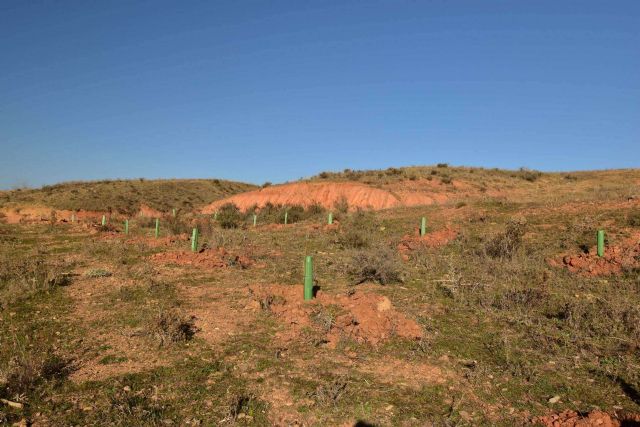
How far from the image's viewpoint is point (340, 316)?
307 inches

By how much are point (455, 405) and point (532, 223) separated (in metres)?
13.6

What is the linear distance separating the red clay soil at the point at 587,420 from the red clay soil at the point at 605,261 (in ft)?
23.3

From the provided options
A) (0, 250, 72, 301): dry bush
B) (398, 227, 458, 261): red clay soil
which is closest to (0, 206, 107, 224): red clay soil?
(0, 250, 72, 301): dry bush

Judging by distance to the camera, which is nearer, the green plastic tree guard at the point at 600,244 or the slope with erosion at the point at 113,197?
the green plastic tree guard at the point at 600,244

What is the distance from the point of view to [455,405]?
4.91 metres

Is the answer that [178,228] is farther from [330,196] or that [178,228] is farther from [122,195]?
[122,195]

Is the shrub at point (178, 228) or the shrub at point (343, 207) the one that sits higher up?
the shrub at point (343, 207)

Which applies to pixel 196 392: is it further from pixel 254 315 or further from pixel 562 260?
pixel 562 260

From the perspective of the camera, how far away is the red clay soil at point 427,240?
1490 centimetres

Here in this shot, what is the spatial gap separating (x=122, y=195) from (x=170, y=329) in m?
51.7

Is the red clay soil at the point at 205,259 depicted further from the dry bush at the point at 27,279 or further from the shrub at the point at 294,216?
the shrub at the point at 294,216

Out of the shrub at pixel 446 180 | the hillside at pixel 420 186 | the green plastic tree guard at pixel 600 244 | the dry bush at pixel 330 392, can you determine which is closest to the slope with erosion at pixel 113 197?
the hillside at pixel 420 186

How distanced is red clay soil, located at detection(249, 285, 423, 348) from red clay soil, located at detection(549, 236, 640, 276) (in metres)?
6.40

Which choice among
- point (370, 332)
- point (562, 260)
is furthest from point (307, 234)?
point (370, 332)
